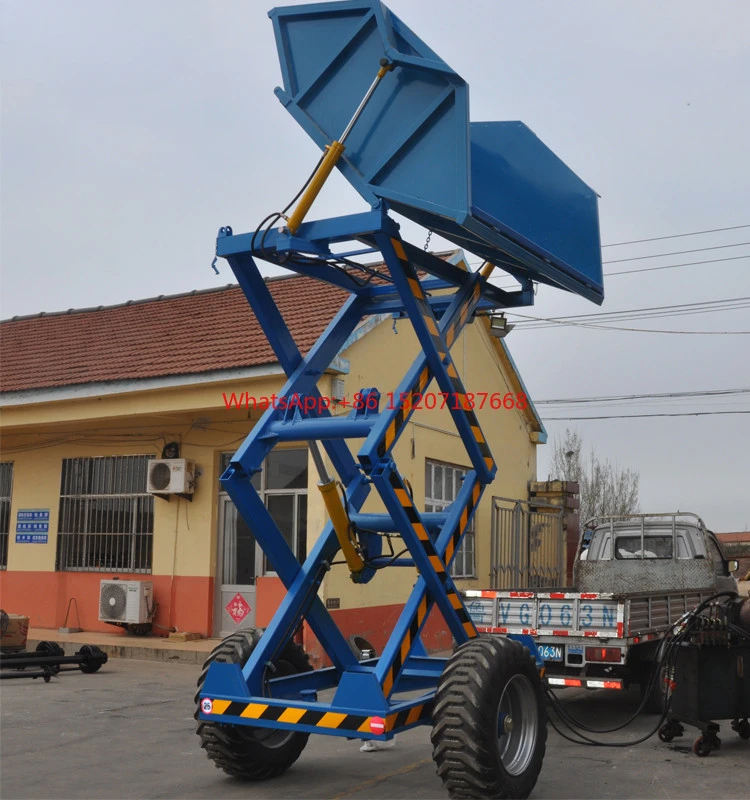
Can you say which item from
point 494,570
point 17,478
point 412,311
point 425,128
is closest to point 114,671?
point 17,478

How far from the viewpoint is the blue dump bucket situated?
632 centimetres

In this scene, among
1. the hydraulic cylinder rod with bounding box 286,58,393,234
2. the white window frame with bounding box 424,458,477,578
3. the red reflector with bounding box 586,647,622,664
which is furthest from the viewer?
the white window frame with bounding box 424,458,477,578

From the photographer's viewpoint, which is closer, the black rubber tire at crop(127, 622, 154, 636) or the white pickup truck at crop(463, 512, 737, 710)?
the white pickup truck at crop(463, 512, 737, 710)

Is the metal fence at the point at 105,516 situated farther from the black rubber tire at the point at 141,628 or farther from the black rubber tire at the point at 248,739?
the black rubber tire at the point at 248,739

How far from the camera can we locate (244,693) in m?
A: 6.26

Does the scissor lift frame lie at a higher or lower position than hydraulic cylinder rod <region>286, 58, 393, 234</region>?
lower

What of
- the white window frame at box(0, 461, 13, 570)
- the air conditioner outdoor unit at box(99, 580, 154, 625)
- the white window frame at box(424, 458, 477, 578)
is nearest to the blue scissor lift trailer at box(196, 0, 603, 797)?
the air conditioner outdoor unit at box(99, 580, 154, 625)

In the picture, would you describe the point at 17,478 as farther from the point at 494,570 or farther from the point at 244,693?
the point at 244,693

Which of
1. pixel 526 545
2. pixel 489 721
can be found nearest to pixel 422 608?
pixel 489 721

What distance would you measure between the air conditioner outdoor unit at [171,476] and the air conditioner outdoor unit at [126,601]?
4.63 ft

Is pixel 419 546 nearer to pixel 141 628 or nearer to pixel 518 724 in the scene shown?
pixel 518 724

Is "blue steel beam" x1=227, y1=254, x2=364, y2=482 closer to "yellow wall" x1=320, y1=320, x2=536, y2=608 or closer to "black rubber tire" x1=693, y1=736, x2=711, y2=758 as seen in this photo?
"black rubber tire" x1=693, y1=736, x2=711, y2=758

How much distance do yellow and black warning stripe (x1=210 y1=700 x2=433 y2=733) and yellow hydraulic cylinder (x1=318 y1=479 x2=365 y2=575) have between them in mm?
1079

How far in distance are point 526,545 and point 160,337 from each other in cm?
772
